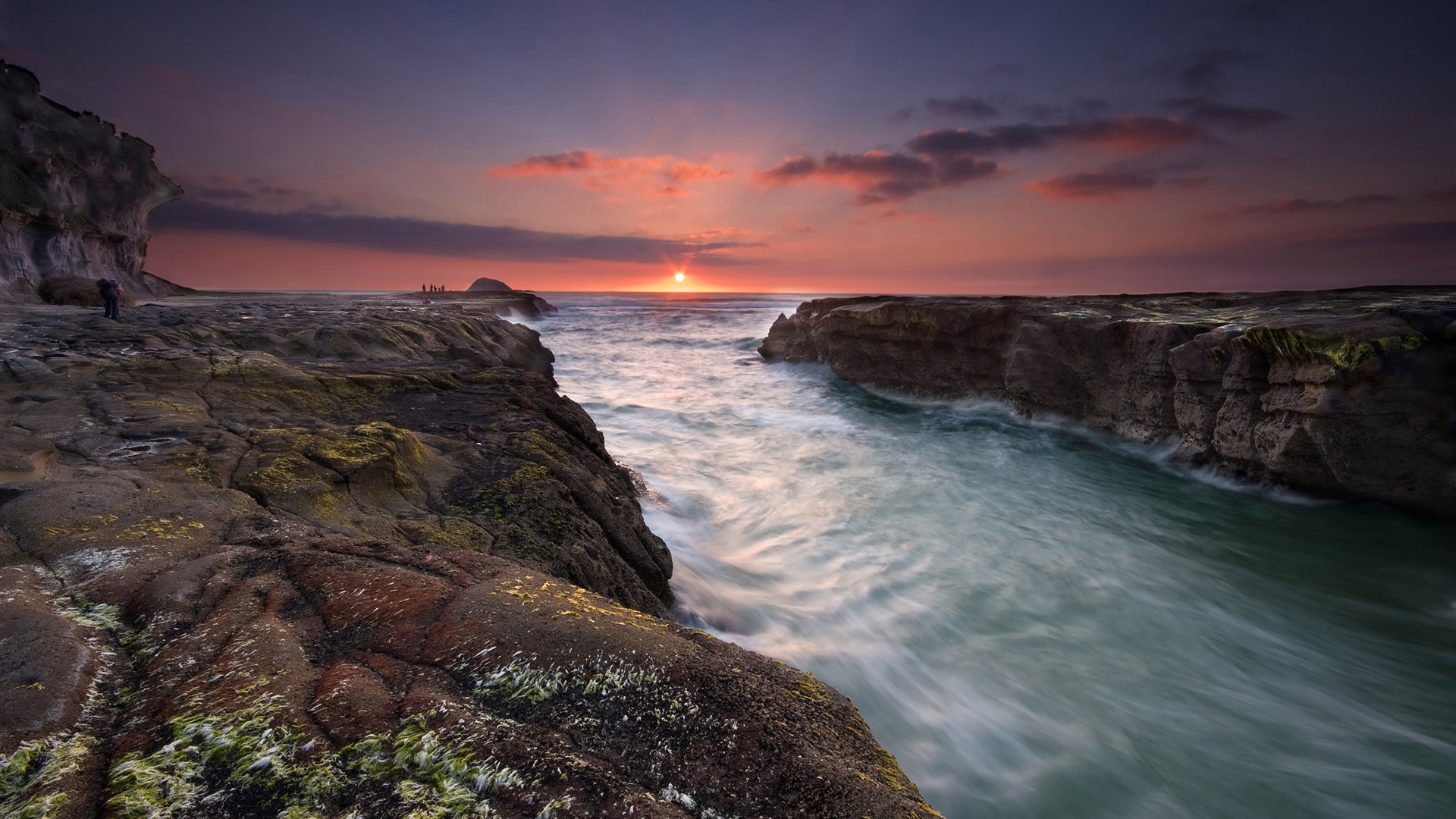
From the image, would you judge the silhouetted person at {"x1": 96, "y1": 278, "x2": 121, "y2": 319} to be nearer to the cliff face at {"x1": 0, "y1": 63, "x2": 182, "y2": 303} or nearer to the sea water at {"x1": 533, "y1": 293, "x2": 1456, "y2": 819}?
the cliff face at {"x1": 0, "y1": 63, "x2": 182, "y2": 303}

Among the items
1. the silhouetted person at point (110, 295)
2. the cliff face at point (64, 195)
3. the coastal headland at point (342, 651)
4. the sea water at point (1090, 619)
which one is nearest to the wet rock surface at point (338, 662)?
the coastal headland at point (342, 651)

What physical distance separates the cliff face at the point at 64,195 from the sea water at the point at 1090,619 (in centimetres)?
2659

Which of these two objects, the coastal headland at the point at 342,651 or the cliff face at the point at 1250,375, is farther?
the cliff face at the point at 1250,375

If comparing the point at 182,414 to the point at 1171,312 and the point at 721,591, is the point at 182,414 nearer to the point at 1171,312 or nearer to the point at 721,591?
the point at 721,591

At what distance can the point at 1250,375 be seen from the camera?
9.82m

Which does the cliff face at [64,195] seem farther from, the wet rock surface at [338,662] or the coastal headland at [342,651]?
the wet rock surface at [338,662]

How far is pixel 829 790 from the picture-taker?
1875 mm

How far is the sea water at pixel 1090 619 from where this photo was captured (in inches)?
197

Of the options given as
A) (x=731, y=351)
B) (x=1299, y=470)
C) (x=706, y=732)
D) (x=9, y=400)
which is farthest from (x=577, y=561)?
(x=731, y=351)

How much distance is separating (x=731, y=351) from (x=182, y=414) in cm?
2808

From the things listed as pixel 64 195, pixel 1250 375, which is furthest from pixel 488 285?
pixel 1250 375

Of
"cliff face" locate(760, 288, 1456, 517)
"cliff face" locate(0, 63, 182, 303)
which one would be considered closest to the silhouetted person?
"cliff face" locate(0, 63, 182, 303)

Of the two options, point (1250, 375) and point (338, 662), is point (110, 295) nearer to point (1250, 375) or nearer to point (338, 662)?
point (338, 662)

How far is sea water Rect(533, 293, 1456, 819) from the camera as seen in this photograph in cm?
500
